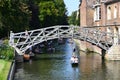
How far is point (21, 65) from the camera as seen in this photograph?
50.3 meters

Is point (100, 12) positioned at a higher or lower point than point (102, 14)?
higher

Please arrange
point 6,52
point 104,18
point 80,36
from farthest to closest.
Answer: point 104,18 → point 80,36 → point 6,52

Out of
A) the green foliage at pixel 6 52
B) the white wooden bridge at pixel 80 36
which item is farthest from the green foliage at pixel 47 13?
the green foliage at pixel 6 52

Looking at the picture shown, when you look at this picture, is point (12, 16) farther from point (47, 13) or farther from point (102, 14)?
point (47, 13)

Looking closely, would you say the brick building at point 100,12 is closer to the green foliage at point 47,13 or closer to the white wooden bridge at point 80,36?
the white wooden bridge at point 80,36

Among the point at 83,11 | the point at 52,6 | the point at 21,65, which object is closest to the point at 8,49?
the point at 21,65

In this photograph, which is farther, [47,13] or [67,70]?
[47,13]

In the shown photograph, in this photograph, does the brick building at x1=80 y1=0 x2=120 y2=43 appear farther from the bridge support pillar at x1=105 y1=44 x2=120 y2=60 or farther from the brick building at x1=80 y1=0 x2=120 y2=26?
the bridge support pillar at x1=105 y1=44 x2=120 y2=60

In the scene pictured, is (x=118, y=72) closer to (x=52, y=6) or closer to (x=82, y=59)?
(x=82, y=59)

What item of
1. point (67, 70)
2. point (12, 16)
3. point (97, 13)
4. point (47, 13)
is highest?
point (47, 13)

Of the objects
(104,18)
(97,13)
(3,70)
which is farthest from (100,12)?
(3,70)

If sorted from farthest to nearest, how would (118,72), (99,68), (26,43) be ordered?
(26,43) → (99,68) → (118,72)

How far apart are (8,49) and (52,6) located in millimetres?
57071

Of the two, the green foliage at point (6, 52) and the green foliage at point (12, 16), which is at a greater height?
the green foliage at point (12, 16)
